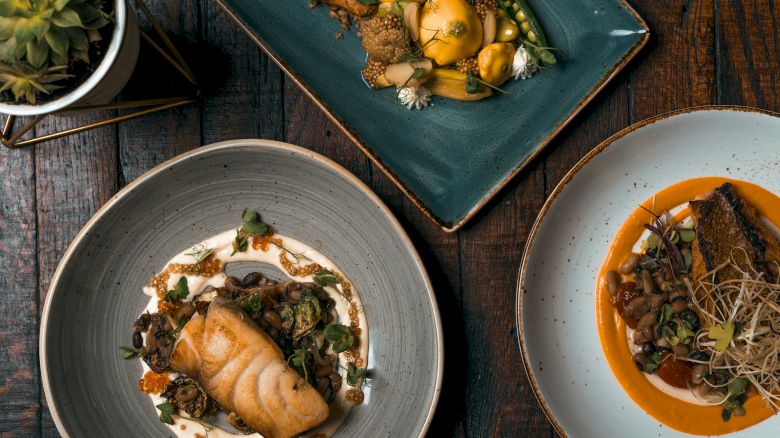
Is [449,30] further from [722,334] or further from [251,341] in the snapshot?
[722,334]

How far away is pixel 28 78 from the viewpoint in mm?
1377

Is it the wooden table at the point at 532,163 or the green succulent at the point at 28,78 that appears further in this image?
the wooden table at the point at 532,163

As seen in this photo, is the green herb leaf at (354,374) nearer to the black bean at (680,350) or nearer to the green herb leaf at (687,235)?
the black bean at (680,350)

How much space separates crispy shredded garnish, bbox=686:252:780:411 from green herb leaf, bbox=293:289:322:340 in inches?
44.3

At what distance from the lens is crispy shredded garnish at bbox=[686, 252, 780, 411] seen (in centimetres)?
179

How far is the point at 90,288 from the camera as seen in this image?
1872mm

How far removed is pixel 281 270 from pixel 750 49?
162 centimetres

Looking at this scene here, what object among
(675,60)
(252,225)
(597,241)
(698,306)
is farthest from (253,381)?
(675,60)

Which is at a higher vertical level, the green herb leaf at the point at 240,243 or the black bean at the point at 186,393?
the green herb leaf at the point at 240,243

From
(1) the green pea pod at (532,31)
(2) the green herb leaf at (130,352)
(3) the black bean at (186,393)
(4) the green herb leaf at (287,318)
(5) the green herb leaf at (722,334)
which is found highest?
(1) the green pea pod at (532,31)

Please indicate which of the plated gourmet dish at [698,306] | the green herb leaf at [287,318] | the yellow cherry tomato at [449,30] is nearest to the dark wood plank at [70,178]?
the green herb leaf at [287,318]

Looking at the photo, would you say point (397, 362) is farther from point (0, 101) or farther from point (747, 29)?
point (747, 29)

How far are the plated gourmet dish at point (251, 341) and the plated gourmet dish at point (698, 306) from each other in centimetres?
83

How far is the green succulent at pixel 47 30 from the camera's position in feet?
4.27
